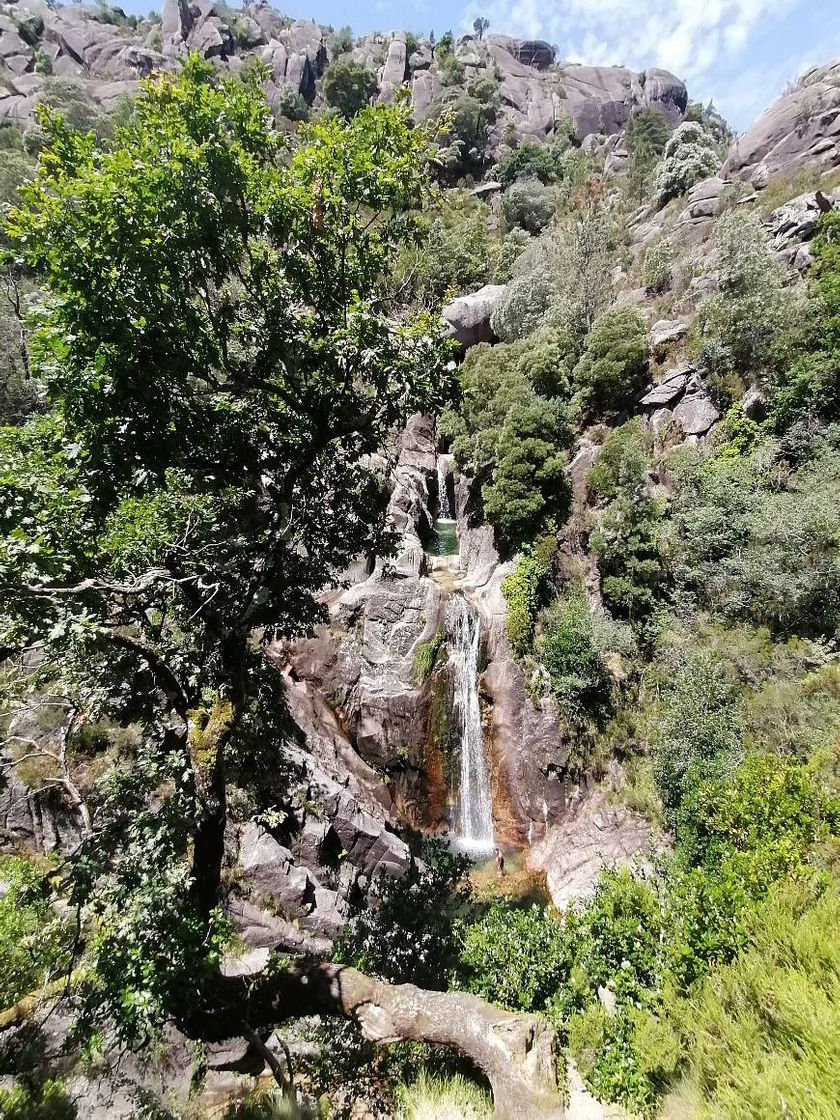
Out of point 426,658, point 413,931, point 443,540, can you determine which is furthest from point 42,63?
point 413,931

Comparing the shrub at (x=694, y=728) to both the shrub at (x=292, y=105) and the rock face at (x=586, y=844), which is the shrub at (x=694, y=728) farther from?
the shrub at (x=292, y=105)

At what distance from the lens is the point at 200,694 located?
6.47 meters

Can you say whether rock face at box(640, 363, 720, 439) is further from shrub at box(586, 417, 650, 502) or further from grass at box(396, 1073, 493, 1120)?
grass at box(396, 1073, 493, 1120)

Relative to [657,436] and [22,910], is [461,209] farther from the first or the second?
[22,910]

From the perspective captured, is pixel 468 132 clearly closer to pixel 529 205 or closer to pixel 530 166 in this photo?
pixel 530 166

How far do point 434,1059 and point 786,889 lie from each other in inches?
196

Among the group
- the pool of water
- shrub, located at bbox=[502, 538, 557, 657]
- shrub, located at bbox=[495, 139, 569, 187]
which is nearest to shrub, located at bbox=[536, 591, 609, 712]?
shrub, located at bbox=[502, 538, 557, 657]

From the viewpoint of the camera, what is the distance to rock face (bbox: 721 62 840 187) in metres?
25.3

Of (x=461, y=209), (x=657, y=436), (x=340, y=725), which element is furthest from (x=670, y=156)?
(x=340, y=725)

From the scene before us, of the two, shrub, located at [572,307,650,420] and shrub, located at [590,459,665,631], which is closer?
shrub, located at [590,459,665,631]

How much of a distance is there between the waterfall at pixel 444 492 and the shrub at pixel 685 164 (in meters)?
26.1

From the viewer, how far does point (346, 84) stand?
183ft

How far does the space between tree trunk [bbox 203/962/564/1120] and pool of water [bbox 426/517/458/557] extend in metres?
18.4

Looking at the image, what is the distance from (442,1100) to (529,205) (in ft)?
176
